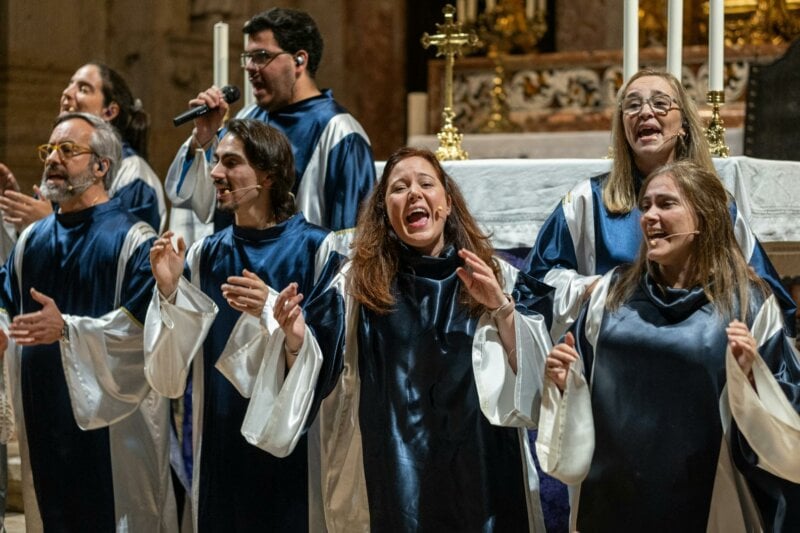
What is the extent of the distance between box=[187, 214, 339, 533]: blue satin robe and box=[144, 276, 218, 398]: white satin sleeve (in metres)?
0.19

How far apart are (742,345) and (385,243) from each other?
3.83 feet

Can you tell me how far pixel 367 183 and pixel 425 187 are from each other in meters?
1.03

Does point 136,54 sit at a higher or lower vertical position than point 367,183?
higher

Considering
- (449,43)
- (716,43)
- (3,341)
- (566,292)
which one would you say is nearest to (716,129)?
(716,43)

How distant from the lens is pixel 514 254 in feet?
17.3

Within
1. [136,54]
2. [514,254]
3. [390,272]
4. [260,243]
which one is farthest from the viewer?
[136,54]

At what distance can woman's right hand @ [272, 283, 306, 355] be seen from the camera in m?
4.16

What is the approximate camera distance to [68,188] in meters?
5.14

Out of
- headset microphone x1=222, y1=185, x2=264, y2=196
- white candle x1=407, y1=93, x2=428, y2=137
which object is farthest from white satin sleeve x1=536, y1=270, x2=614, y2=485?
white candle x1=407, y1=93, x2=428, y2=137

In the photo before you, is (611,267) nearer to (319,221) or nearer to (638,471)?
(638,471)

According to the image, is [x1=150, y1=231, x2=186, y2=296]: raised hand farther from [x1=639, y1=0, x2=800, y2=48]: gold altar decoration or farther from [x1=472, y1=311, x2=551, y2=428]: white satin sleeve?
[x1=639, y1=0, x2=800, y2=48]: gold altar decoration

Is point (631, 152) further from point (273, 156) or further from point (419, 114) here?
point (419, 114)

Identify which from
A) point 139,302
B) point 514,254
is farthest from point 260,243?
point 514,254

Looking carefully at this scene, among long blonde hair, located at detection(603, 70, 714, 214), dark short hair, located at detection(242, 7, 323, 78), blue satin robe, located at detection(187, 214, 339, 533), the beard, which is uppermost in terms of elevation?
dark short hair, located at detection(242, 7, 323, 78)
